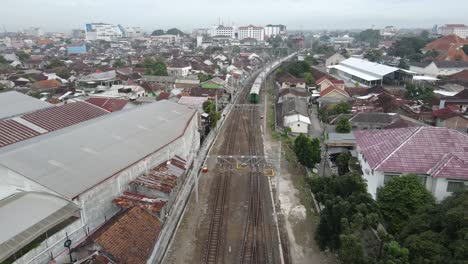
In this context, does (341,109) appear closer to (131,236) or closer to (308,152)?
(308,152)

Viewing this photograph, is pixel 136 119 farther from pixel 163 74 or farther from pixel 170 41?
pixel 170 41

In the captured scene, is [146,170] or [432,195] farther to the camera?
[146,170]

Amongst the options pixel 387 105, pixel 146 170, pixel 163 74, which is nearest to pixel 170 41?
pixel 163 74

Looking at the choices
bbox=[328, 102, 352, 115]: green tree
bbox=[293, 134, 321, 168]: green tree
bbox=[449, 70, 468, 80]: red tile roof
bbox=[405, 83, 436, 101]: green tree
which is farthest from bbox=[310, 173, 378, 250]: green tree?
bbox=[449, 70, 468, 80]: red tile roof

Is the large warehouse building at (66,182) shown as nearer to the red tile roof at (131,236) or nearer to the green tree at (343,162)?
the red tile roof at (131,236)

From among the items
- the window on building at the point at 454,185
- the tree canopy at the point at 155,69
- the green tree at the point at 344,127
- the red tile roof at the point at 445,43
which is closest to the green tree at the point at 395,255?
the window on building at the point at 454,185

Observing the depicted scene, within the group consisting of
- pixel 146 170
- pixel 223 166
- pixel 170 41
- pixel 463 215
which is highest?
pixel 170 41

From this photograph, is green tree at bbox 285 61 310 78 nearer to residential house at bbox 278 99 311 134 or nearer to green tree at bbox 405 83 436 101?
green tree at bbox 405 83 436 101
